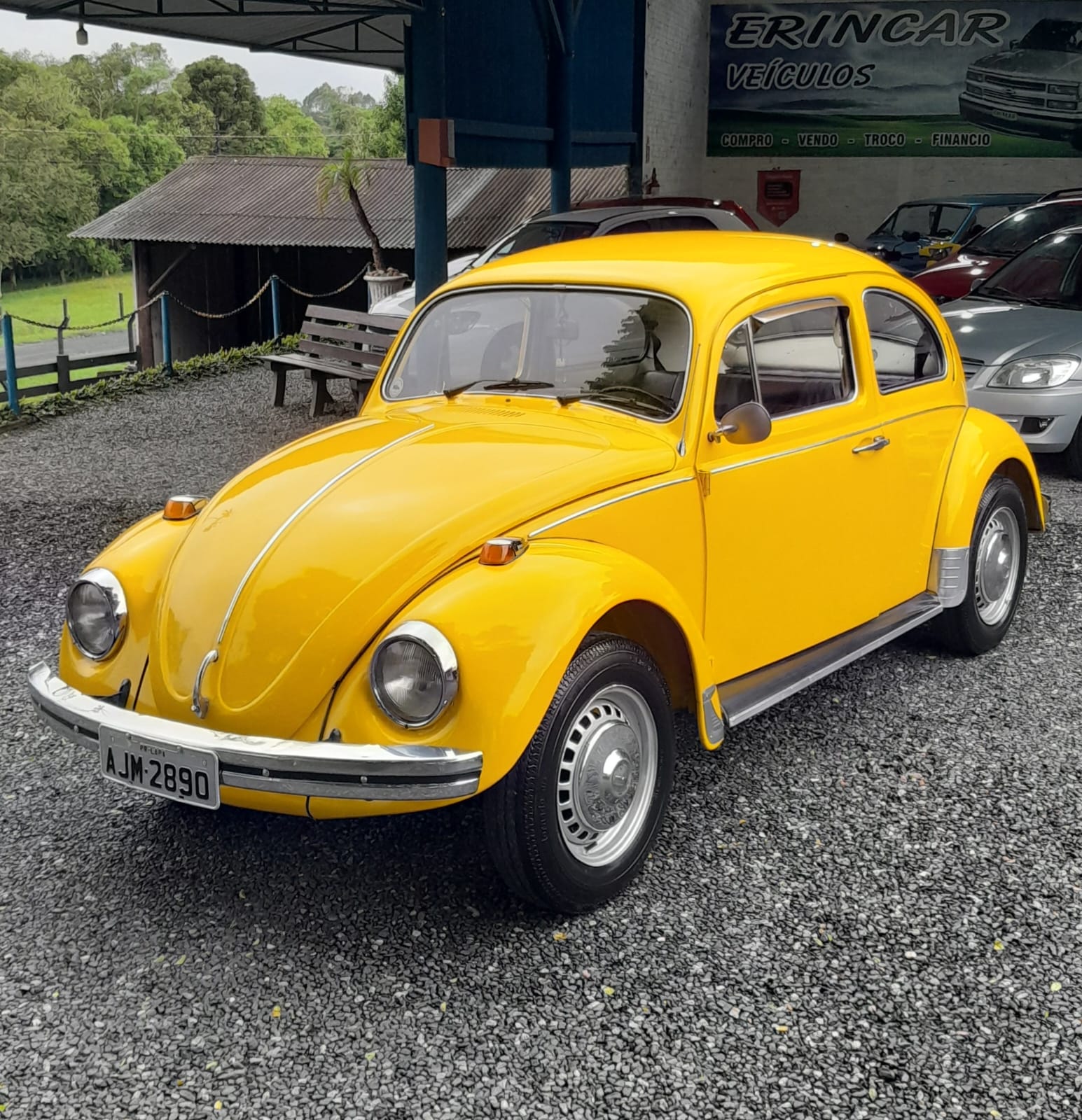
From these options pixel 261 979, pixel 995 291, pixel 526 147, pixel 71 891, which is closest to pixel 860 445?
pixel 261 979

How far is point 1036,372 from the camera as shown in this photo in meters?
8.45

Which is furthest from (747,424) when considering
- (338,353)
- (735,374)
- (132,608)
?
(338,353)

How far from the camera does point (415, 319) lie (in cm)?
492

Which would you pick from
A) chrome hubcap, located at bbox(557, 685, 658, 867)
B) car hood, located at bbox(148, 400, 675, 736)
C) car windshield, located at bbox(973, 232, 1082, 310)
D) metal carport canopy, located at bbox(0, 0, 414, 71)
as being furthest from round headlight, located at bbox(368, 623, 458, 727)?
metal carport canopy, located at bbox(0, 0, 414, 71)

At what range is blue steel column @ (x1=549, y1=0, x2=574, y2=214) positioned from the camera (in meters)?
15.3

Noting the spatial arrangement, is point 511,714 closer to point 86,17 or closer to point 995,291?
point 995,291

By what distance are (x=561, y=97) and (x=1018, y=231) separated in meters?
5.85

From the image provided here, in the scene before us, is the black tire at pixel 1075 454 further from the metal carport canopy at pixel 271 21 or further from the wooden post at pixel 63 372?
the wooden post at pixel 63 372

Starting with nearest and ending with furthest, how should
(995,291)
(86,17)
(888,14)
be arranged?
1. (995,291)
2. (86,17)
3. (888,14)

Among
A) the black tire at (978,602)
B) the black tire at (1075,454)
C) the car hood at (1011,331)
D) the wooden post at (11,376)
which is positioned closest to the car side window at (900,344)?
the black tire at (978,602)

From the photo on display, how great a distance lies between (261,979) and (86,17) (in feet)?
43.9

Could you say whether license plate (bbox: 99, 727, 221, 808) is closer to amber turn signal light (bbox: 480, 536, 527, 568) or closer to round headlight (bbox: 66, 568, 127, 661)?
round headlight (bbox: 66, 568, 127, 661)

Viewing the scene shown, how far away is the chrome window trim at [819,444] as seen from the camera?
413 cm

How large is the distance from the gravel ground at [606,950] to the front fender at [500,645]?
637 millimetres
